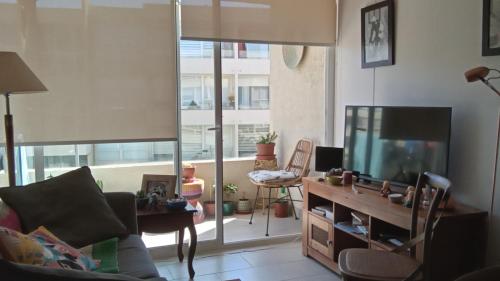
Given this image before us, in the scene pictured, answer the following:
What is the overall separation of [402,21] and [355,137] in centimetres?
90

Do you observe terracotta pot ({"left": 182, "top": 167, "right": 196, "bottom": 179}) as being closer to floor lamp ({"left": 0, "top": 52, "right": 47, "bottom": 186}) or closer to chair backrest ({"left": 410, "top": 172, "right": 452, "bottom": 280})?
floor lamp ({"left": 0, "top": 52, "right": 47, "bottom": 186})

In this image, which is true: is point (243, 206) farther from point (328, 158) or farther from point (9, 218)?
point (9, 218)

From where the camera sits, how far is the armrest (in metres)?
2.63

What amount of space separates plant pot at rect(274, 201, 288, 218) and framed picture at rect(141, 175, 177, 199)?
1868 mm

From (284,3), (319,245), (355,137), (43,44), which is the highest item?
(284,3)

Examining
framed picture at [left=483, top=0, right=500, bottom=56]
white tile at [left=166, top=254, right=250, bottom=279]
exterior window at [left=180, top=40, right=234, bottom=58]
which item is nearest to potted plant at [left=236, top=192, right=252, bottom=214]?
white tile at [left=166, top=254, right=250, bottom=279]

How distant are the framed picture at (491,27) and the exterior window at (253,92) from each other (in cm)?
276

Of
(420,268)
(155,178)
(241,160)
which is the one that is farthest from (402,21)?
(241,160)

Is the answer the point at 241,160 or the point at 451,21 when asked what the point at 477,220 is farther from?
the point at 241,160

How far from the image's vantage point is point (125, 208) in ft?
8.71

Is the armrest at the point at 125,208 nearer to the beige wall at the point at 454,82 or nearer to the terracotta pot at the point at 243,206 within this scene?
the beige wall at the point at 454,82

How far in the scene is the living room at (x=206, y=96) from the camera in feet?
8.04

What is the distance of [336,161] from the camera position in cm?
352

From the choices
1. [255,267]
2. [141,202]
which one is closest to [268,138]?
[255,267]
